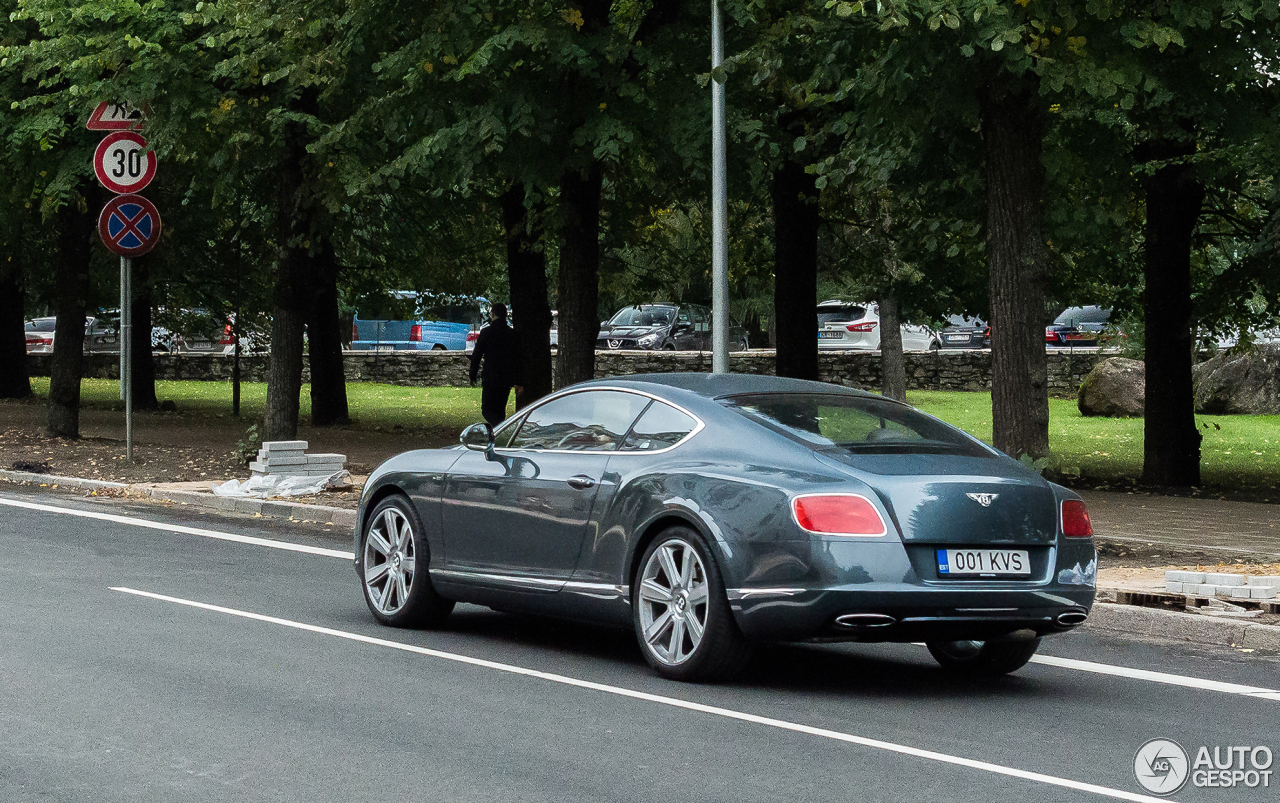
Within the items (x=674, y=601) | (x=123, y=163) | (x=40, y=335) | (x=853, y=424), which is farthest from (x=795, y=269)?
(x=40, y=335)

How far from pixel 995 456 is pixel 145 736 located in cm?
405

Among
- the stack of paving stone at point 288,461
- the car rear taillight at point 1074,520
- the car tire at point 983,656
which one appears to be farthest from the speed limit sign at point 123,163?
the car rear taillight at point 1074,520

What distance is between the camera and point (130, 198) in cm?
1964

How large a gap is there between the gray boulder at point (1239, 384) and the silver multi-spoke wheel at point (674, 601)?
27987mm

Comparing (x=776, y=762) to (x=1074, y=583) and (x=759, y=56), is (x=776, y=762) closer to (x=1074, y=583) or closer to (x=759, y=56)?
(x=1074, y=583)

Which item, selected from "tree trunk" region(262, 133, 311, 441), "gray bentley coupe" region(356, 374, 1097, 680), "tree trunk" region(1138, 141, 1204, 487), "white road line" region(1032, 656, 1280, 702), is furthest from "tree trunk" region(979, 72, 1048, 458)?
"tree trunk" region(262, 133, 311, 441)

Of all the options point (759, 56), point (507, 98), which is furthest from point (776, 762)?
point (507, 98)

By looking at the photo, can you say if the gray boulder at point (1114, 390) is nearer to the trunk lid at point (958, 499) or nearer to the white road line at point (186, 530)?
the white road line at point (186, 530)

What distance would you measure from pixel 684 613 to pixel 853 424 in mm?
1230

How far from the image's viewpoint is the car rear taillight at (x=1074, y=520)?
7689 millimetres

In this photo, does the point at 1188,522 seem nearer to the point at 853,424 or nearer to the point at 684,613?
the point at 853,424

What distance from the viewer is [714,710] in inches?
280

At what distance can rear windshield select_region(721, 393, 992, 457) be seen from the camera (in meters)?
7.79

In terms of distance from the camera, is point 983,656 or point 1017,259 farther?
point 1017,259
